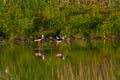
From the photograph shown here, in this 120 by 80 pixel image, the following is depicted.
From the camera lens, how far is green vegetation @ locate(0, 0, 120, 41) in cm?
4678

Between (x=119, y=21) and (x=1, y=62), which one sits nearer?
(x=1, y=62)

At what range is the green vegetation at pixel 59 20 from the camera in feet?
153

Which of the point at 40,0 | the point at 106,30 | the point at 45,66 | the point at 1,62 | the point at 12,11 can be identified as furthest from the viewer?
the point at 40,0

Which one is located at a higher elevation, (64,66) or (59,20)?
(64,66)

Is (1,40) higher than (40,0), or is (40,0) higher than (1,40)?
(40,0)

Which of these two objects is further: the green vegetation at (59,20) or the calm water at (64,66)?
the green vegetation at (59,20)

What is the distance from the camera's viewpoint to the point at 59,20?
48.6 m

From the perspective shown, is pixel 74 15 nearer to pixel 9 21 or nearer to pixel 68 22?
pixel 68 22

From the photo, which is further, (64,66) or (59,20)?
(59,20)

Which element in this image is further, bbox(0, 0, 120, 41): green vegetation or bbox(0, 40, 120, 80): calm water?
bbox(0, 0, 120, 41): green vegetation

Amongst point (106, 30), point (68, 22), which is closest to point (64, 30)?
point (68, 22)

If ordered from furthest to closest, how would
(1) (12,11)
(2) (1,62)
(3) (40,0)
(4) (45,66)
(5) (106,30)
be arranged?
(3) (40,0)
(1) (12,11)
(5) (106,30)
(2) (1,62)
(4) (45,66)

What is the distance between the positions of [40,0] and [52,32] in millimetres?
7479

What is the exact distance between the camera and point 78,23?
47.5 m
